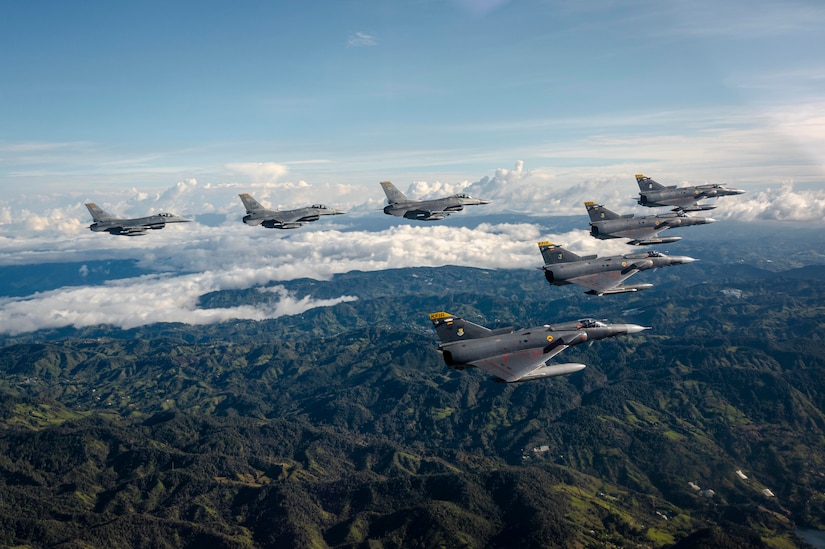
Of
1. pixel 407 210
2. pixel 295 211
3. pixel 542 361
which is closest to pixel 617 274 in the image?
pixel 542 361

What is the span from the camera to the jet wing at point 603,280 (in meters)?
108

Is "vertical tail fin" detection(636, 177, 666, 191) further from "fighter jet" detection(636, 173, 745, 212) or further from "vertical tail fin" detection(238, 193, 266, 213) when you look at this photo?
"vertical tail fin" detection(238, 193, 266, 213)

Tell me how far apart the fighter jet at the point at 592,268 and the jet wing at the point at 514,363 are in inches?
855

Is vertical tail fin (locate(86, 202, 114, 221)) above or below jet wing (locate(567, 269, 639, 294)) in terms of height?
above

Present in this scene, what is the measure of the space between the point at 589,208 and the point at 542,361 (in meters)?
43.3

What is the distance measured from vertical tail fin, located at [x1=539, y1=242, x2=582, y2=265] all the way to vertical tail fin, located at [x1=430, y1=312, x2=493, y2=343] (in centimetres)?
2662

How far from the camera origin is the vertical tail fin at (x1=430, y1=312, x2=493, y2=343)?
299ft

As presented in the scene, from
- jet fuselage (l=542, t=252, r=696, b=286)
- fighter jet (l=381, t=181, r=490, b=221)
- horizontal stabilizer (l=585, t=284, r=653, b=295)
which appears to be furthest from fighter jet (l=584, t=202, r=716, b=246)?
fighter jet (l=381, t=181, r=490, b=221)

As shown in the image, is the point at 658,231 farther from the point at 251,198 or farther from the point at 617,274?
the point at 251,198

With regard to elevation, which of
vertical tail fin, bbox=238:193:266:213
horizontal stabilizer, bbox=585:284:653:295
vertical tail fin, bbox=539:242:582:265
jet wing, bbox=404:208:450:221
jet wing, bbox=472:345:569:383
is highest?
vertical tail fin, bbox=238:193:266:213

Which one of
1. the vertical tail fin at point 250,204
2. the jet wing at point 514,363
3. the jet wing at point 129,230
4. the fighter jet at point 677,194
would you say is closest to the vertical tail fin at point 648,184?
the fighter jet at point 677,194

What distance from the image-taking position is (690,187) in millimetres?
132000

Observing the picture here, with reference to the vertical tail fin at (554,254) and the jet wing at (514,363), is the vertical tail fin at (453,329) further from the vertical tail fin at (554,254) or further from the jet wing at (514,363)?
the vertical tail fin at (554,254)

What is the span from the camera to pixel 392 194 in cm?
13612
